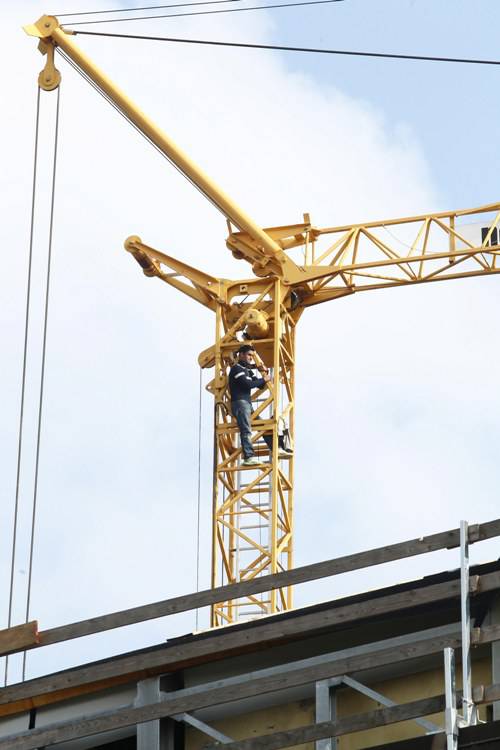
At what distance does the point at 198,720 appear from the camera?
16.9m

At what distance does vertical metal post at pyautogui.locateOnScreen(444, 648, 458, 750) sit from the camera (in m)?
14.9

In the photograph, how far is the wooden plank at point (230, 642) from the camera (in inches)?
623

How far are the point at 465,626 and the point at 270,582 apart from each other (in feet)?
6.23

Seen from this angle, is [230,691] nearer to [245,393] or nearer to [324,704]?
[324,704]

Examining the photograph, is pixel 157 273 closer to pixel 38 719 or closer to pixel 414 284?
pixel 414 284

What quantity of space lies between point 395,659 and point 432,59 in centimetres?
1784

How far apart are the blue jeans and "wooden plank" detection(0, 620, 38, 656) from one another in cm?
2269

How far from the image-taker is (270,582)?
16297mm

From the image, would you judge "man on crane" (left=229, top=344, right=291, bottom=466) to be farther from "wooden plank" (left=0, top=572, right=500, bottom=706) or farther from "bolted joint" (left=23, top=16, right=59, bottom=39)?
"wooden plank" (left=0, top=572, right=500, bottom=706)

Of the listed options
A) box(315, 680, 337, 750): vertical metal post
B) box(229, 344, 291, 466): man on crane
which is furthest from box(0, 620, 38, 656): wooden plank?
box(229, 344, 291, 466): man on crane

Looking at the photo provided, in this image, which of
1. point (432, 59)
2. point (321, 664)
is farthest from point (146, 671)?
point (432, 59)

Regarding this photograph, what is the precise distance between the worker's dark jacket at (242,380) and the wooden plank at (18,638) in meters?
21.4

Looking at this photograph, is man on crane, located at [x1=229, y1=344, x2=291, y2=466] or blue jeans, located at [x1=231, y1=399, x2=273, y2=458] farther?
blue jeans, located at [x1=231, y1=399, x2=273, y2=458]

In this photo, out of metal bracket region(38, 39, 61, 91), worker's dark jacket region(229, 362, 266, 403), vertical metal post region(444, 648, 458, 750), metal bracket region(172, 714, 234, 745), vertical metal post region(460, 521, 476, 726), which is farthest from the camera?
worker's dark jacket region(229, 362, 266, 403)
